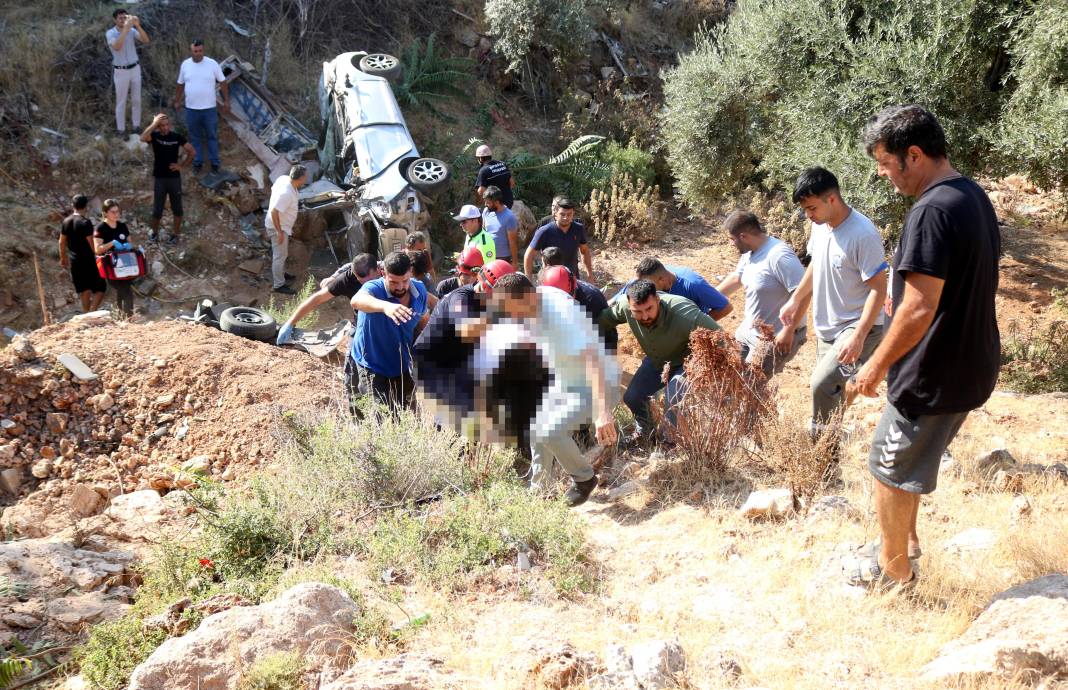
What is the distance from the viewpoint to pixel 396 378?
233 inches

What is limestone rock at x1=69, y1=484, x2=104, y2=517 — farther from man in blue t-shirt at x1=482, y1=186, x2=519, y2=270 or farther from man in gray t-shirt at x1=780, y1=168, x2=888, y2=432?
man in gray t-shirt at x1=780, y1=168, x2=888, y2=432

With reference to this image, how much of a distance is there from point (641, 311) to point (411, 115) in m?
9.52

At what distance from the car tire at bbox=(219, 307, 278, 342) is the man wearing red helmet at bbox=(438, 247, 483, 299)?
2.15m

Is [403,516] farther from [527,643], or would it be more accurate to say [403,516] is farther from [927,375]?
[927,375]

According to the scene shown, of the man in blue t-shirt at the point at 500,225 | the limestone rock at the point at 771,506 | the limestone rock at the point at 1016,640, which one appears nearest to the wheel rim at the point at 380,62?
the man in blue t-shirt at the point at 500,225

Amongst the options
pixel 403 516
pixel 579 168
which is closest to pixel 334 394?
pixel 403 516

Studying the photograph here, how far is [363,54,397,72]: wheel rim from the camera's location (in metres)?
11.2

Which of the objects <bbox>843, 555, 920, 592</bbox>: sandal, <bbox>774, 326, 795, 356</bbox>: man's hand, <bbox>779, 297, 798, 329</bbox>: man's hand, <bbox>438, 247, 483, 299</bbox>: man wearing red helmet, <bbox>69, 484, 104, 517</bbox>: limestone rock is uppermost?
<bbox>779, 297, 798, 329</bbox>: man's hand

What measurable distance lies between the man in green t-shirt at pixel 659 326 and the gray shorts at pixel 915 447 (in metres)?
1.91

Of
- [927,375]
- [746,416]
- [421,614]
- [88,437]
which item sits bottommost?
[88,437]

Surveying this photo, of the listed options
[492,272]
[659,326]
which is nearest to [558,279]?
[492,272]

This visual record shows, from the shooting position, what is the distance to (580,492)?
16.5 feet

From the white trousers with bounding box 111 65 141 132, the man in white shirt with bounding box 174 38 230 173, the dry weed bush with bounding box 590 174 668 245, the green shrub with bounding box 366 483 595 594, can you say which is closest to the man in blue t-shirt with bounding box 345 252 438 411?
the green shrub with bounding box 366 483 595 594

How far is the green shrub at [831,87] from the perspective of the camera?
8.80 m
